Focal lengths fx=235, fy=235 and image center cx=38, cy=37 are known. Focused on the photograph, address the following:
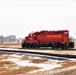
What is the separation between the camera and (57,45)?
4453 cm

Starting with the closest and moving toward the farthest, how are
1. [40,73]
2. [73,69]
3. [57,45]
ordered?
1. [40,73]
2. [73,69]
3. [57,45]

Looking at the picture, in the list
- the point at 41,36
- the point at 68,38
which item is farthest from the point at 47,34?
the point at 68,38

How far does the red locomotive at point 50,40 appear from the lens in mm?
44562

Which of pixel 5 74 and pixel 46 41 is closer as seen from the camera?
pixel 5 74

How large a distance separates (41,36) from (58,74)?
34.4 meters

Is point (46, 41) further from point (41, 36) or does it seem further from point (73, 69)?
point (73, 69)

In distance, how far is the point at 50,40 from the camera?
46.1m

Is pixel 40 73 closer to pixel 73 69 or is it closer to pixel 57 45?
pixel 73 69

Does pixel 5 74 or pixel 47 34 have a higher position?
pixel 47 34

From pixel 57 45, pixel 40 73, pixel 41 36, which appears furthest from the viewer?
pixel 41 36

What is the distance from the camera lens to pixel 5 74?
15.1 metres

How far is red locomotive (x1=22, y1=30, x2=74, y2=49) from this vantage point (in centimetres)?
4456

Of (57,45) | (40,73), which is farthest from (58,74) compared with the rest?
(57,45)

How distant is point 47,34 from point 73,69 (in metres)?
32.4
